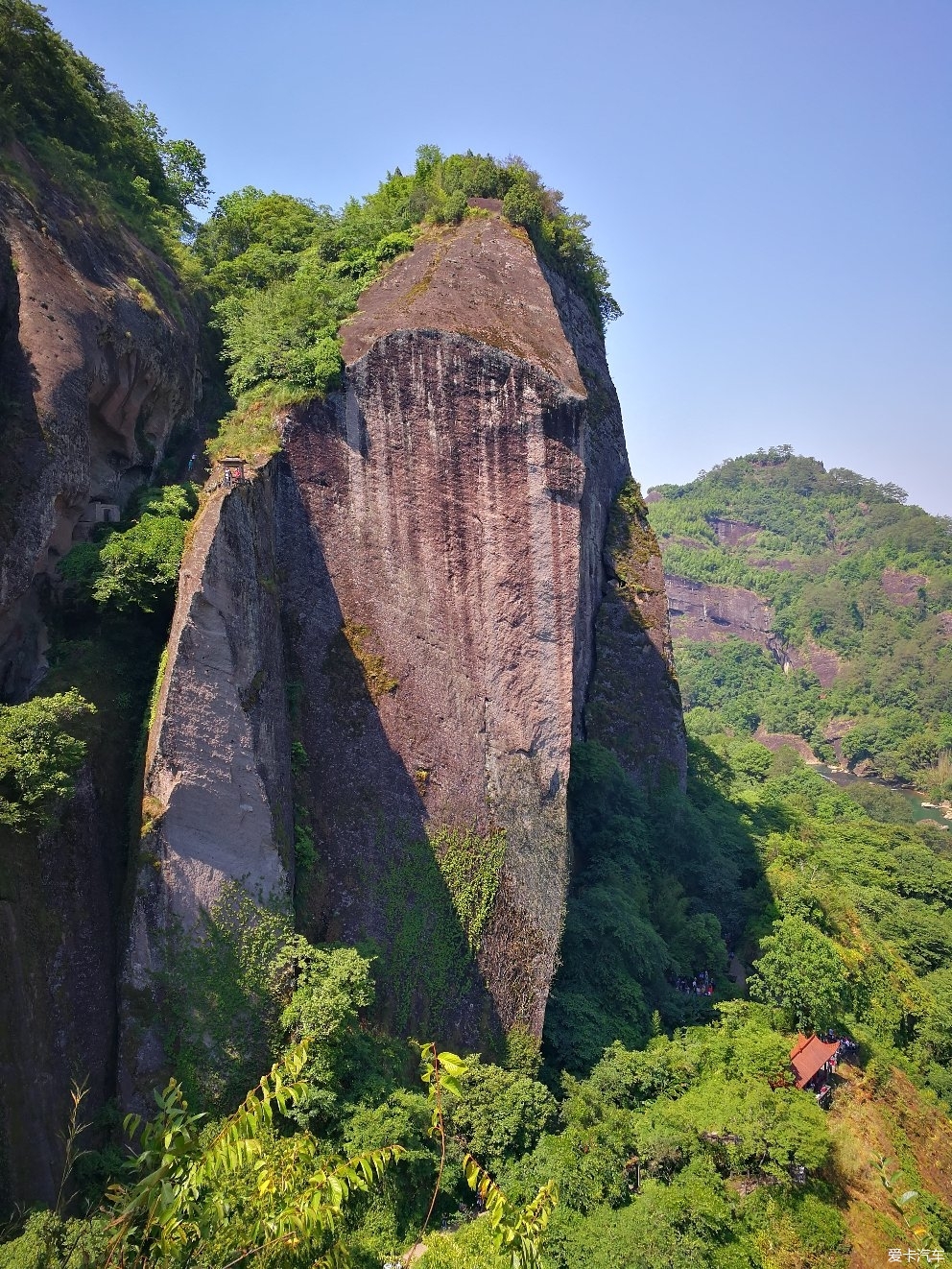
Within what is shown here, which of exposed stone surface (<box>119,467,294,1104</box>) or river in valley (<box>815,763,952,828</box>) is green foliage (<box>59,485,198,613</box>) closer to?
exposed stone surface (<box>119,467,294,1104</box>)

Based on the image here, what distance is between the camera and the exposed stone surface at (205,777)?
11.3m

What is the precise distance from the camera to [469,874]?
1530 centimetres

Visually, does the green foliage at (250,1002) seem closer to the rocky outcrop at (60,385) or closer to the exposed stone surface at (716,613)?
the rocky outcrop at (60,385)

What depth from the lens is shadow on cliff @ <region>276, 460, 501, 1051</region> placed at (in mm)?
13984

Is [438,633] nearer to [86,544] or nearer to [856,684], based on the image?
[86,544]

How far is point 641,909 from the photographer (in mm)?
19906

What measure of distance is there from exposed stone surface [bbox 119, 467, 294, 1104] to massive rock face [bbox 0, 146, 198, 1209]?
0.55 m

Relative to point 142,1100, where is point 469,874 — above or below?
above

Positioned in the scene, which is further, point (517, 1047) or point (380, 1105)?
point (517, 1047)

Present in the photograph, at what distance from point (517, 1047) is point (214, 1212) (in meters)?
11.7

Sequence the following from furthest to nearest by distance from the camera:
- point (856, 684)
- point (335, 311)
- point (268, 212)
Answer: point (856, 684) < point (268, 212) < point (335, 311)

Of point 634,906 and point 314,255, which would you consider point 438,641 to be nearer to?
point 634,906

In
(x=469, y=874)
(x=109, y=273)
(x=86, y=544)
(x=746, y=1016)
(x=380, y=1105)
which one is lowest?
(x=746, y=1016)

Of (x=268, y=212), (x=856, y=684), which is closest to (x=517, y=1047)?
(x=268, y=212)
